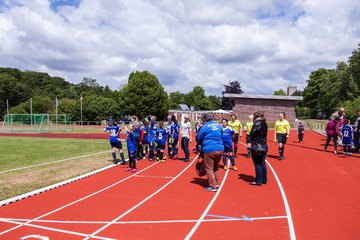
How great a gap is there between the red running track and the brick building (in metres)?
34.0

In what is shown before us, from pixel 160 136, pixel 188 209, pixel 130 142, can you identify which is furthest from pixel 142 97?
pixel 188 209

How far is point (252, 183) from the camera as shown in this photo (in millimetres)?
8242

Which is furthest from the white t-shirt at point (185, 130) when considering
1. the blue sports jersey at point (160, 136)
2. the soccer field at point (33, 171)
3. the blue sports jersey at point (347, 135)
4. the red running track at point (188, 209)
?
the blue sports jersey at point (347, 135)

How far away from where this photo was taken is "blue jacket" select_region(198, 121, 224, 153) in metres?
7.65

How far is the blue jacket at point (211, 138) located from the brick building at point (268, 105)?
35.8 metres

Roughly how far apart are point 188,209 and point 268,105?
38792mm

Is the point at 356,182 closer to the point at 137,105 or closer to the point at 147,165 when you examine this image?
the point at 147,165

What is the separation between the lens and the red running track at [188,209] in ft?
16.5

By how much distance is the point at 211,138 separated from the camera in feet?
25.3

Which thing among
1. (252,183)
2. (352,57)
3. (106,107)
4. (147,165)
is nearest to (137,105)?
(106,107)

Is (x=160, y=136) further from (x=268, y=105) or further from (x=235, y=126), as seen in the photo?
(x=268, y=105)

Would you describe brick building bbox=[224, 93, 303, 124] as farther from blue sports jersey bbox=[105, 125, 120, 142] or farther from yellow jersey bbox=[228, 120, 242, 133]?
blue sports jersey bbox=[105, 125, 120, 142]

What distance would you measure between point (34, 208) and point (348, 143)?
12.6 metres

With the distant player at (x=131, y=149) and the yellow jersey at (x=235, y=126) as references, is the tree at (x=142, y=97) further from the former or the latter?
the distant player at (x=131, y=149)
